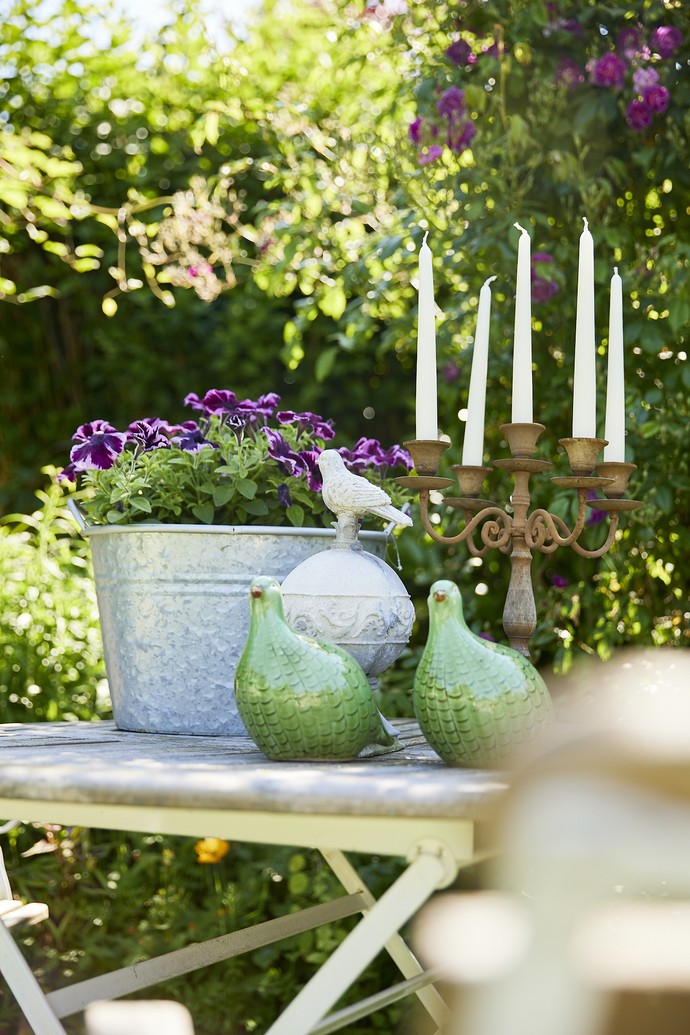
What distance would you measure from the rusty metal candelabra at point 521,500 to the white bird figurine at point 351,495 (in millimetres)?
33

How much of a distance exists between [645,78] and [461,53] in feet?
1.28

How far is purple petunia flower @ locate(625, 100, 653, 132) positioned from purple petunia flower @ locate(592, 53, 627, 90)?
2.1 inches

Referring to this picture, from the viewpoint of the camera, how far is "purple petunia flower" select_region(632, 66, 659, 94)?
6.54ft

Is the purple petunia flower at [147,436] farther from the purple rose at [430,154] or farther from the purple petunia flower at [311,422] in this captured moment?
the purple rose at [430,154]

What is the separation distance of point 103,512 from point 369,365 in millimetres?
2232

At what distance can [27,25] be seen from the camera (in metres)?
3.21

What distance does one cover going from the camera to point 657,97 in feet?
6.57

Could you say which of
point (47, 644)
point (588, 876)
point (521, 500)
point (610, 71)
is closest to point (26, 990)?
point (588, 876)

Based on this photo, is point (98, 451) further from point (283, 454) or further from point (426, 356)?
point (426, 356)

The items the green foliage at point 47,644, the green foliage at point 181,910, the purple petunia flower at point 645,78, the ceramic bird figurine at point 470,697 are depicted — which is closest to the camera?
the ceramic bird figurine at point 470,697

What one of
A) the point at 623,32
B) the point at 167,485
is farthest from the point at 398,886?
the point at 623,32

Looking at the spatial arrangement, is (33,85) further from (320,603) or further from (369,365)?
(320,603)

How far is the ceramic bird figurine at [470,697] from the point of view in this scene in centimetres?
98

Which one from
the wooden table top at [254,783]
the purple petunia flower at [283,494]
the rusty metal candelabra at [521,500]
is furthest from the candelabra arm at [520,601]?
A: the purple petunia flower at [283,494]
